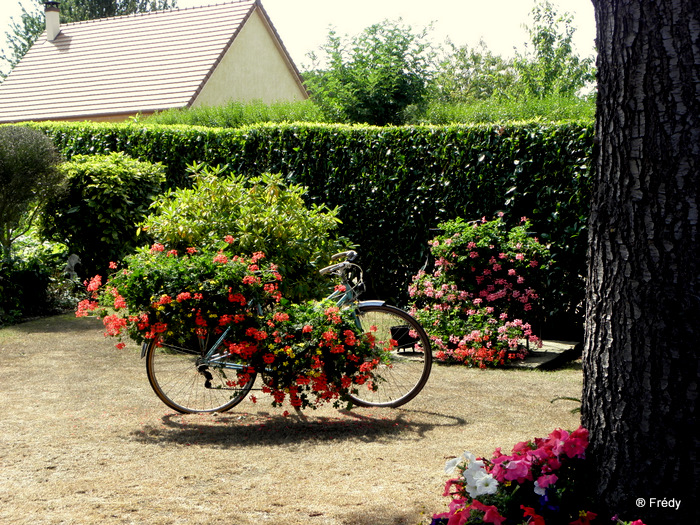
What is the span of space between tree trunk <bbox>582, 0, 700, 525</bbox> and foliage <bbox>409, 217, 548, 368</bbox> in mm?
4321

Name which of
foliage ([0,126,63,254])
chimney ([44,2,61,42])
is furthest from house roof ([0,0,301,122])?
foliage ([0,126,63,254])

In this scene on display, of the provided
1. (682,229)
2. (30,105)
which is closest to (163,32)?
(30,105)

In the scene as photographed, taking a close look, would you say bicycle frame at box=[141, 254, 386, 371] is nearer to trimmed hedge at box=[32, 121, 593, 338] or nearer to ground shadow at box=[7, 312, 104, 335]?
trimmed hedge at box=[32, 121, 593, 338]

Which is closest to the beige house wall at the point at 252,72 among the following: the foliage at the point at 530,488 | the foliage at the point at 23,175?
the foliage at the point at 23,175

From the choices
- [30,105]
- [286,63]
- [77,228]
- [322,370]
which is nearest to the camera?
[322,370]

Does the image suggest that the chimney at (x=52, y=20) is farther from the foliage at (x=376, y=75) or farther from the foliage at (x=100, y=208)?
the foliage at (x=100, y=208)

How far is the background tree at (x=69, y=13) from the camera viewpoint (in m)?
40.4

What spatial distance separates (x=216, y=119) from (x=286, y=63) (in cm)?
1415

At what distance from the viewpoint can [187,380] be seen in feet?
19.2

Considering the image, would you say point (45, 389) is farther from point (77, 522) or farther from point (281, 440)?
point (77, 522)

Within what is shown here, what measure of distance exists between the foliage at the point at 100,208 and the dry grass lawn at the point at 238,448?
4056 mm

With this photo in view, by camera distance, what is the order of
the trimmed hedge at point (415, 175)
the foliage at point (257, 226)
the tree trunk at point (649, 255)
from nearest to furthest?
the tree trunk at point (649, 255)
the foliage at point (257, 226)
the trimmed hedge at point (415, 175)

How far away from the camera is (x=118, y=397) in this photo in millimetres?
5754

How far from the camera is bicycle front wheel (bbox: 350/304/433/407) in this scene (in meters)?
5.45
